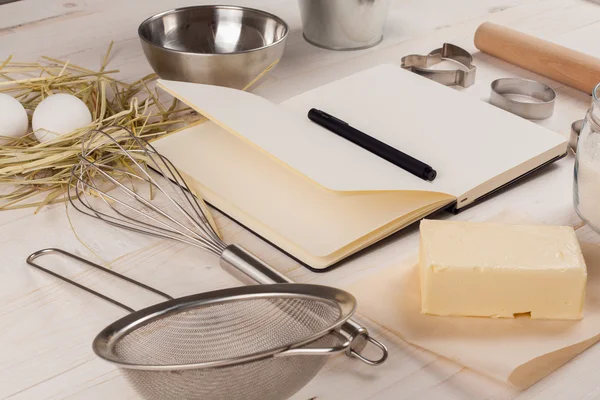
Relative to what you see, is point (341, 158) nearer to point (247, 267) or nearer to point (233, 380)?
point (247, 267)

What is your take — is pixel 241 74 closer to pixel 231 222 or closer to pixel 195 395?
pixel 231 222

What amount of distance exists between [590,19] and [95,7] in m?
0.94

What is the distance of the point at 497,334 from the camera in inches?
27.4

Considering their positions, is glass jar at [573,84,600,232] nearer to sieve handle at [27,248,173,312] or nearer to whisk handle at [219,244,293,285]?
whisk handle at [219,244,293,285]

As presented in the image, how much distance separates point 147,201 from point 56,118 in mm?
183

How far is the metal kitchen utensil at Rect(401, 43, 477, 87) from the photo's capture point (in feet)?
3.87

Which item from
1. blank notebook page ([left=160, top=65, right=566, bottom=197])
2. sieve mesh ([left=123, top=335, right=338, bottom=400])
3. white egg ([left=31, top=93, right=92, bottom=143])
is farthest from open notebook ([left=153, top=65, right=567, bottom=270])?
sieve mesh ([left=123, top=335, right=338, bottom=400])

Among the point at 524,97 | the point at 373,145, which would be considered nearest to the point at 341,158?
the point at 373,145

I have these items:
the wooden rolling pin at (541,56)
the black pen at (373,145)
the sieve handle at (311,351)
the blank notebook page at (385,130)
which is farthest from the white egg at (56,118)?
the wooden rolling pin at (541,56)

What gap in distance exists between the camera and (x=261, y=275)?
0.75 meters

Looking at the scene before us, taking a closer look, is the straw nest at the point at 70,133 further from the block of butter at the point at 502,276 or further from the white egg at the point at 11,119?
the block of butter at the point at 502,276

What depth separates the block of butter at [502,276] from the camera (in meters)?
0.70

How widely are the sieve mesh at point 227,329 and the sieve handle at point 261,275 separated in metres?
0.08

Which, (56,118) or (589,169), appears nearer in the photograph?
(589,169)
